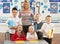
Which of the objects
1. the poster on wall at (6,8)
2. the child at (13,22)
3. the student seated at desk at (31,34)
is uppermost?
the poster on wall at (6,8)

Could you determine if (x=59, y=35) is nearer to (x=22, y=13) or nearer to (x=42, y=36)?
(x=42, y=36)

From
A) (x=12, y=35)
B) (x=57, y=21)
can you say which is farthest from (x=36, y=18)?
(x=57, y=21)

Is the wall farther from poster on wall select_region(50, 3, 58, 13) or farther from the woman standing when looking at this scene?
the woman standing

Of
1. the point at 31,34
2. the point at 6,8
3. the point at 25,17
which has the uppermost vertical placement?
the point at 6,8

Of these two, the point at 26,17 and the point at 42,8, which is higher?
the point at 42,8

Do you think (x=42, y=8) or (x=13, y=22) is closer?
(x=13, y=22)

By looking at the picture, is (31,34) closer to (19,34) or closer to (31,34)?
(31,34)

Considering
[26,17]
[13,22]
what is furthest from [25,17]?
[13,22]

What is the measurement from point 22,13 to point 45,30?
0.63m

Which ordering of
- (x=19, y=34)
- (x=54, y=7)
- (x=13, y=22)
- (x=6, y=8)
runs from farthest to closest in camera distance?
(x=54, y=7), (x=6, y=8), (x=13, y=22), (x=19, y=34)

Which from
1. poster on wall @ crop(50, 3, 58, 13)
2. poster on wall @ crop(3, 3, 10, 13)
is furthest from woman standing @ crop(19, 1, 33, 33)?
poster on wall @ crop(50, 3, 58, 13)

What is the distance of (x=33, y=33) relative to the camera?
4129mm

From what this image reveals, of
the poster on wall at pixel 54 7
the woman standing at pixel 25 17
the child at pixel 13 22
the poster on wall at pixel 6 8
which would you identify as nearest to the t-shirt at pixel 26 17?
the woman standing at pixel 25 17

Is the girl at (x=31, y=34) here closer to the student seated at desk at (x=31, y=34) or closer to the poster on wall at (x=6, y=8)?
the student seated at desk at (x=31, y=34)
